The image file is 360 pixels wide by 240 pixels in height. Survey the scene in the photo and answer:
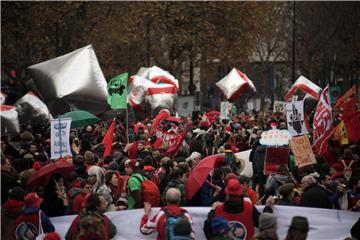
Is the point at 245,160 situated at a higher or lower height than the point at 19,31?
lower

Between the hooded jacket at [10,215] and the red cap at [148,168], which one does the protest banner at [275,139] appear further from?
the hooded jacket at [10,215]

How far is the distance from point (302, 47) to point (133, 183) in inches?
1979

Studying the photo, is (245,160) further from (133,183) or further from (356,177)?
(133,183)

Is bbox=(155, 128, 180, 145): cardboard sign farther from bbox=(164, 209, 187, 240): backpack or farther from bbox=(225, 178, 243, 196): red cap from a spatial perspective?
bbox=(164, 209, 187, 240): backpack

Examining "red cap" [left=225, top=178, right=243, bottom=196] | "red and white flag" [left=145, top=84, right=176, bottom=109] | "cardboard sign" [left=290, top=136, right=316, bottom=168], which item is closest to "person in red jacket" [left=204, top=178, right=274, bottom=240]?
"red cap" [left=225, top=178, right=243, bottom=196]

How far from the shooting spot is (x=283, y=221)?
10602mm

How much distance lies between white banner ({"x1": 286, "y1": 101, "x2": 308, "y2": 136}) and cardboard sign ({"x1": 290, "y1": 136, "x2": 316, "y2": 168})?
13.4 ft

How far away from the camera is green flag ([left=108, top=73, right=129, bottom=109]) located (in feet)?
65.7

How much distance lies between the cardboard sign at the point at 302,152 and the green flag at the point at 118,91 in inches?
255

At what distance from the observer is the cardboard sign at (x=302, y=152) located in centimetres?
1377

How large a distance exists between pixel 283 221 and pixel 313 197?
25.8 inches

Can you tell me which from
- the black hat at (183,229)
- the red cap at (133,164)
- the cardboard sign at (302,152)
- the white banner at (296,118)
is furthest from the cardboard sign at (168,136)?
the black hat at (183,229)

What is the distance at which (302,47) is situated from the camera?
6119 cm

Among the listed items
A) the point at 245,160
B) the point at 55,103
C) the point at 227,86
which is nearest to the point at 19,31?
the point at 227,86
